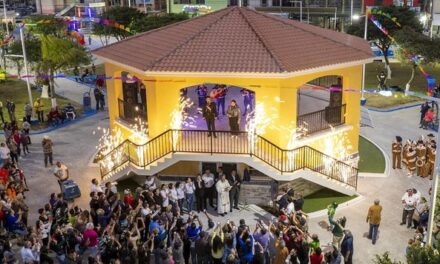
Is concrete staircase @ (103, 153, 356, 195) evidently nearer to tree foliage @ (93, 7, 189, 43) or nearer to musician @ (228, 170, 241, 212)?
musician @ (228, 170, 241, 212)

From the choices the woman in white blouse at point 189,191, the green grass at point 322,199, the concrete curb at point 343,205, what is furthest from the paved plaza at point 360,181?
the woman in white blouse at point 189,191

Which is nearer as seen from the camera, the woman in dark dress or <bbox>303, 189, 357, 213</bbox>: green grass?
the woman in dark dress

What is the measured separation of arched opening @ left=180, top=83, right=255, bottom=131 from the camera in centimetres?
2224

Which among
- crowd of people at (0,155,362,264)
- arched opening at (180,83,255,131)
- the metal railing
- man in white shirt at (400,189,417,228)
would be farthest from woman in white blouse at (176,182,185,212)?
man in white shirt at (400,189,417,228)

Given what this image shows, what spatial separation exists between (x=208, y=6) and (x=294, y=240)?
65404 millimetres

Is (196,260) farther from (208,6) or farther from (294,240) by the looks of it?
(208,6)

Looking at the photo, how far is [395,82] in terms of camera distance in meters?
39.9

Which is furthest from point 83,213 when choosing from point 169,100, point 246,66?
point 246,66

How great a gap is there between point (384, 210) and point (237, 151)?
5.51 meters

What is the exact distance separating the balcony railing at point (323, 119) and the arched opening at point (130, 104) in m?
6.22

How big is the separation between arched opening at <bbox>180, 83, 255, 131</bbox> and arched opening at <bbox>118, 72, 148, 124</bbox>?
1.82 m

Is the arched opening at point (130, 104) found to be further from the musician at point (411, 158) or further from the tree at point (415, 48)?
the tree at point (415, 48)

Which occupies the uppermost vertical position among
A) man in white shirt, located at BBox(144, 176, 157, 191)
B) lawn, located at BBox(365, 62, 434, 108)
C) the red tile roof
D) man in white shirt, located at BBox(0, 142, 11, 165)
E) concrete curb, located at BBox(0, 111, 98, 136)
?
the red tile roof

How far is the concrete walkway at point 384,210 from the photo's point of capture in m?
17.2
